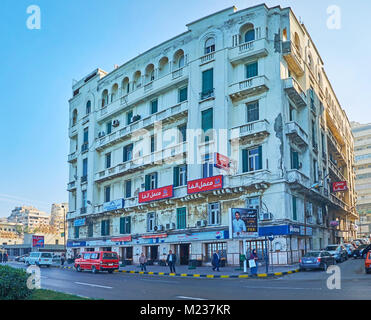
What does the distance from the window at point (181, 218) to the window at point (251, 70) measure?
12.7 meters

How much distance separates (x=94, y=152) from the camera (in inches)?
1858

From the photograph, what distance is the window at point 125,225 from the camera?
4166 centimetres

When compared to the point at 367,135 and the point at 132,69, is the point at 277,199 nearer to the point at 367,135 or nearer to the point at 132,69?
the point at 132,69

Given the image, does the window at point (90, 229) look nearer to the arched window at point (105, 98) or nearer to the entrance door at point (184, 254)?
the arched window at point (105, 98)

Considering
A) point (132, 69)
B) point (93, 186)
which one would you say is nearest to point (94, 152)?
point (93, 186)

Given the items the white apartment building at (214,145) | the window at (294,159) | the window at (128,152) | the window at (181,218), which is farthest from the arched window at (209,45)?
the window at (181,218)

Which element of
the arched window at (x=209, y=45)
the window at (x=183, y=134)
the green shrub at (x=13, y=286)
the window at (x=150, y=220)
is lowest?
the green shrub at (x=13, y=286)

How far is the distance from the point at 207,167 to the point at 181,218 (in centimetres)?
552

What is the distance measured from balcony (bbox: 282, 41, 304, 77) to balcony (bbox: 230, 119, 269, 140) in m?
6.30
